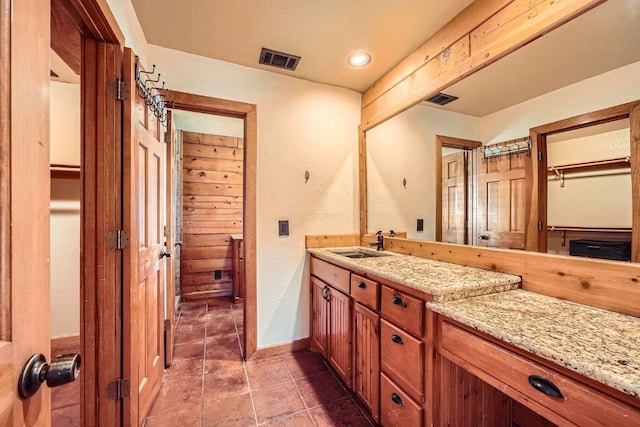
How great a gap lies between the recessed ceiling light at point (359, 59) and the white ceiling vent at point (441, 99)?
584mm

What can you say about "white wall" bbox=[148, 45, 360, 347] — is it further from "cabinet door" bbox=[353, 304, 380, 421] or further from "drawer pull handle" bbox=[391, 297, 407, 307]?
"drawer pull handle" bbox=[391, 297, 407, 307]

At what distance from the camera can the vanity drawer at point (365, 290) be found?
1510mm

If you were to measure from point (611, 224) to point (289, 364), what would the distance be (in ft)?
6.90

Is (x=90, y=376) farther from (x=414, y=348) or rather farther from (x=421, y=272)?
(x=421, y=272)

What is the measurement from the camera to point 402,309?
130cm

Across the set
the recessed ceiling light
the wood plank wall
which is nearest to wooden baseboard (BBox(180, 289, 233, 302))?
the wood plank wall

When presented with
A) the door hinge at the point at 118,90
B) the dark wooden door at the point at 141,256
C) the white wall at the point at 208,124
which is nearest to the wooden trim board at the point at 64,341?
the dark wooden door at the point at 141,256

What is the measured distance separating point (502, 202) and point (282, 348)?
198 centimetres

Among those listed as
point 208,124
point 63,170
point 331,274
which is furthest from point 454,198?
point 208,124

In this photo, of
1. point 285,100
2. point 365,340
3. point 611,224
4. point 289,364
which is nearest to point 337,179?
point 285,100

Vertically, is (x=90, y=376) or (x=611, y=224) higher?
(x=611, y=224)

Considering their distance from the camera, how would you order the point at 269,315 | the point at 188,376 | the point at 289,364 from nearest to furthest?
1. the point at 188,376
2. the point at 289,364
3. the point at 269,315

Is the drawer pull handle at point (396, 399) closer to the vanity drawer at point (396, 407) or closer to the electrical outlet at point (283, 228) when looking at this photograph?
the vanity drawer at point (396, 407)

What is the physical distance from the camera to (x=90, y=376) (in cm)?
130
